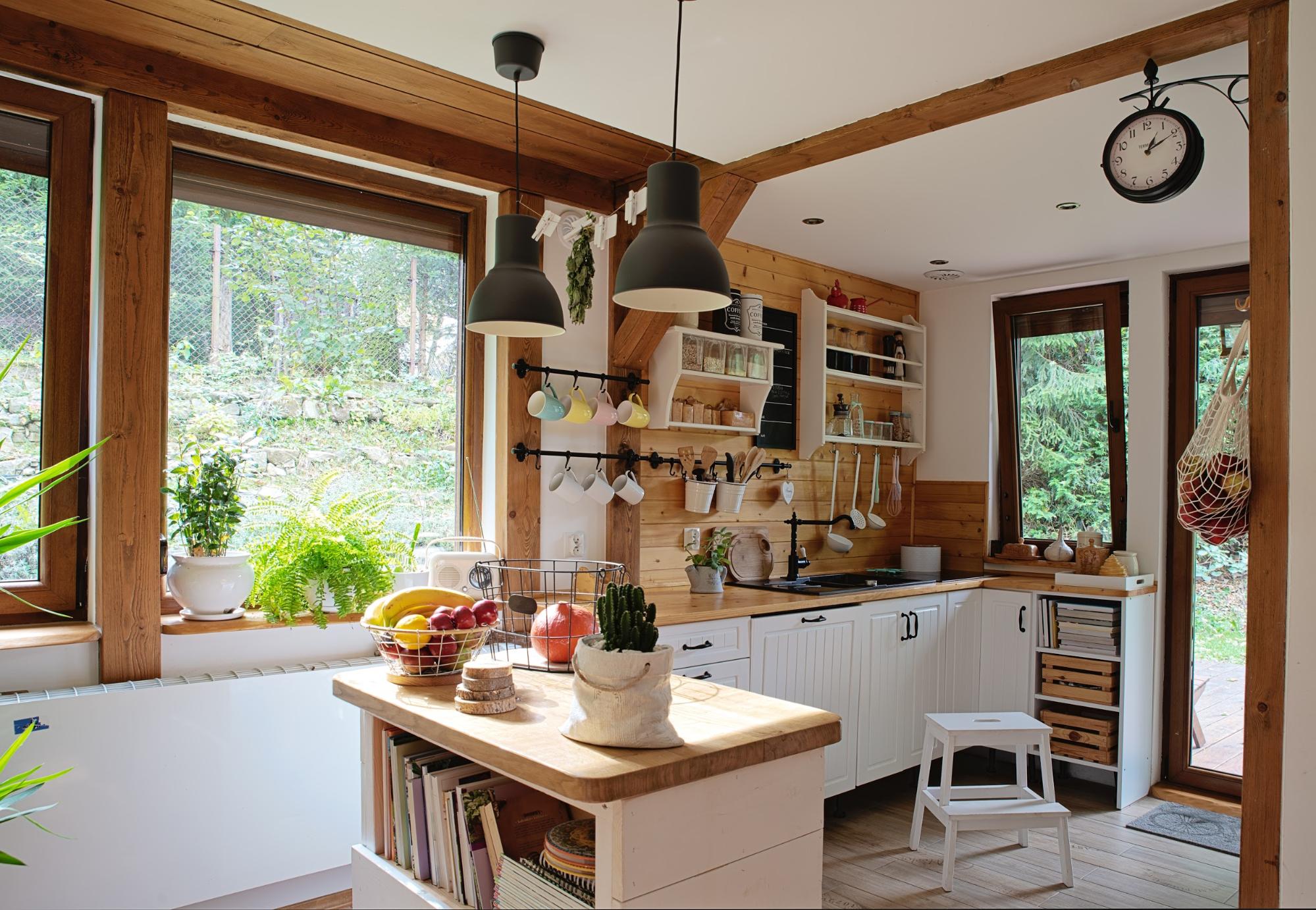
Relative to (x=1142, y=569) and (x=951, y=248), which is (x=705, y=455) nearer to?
(x=951, y=248)

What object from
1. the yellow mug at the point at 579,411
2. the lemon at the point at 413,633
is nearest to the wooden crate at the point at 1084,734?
the yellow mug at the point at 579,411

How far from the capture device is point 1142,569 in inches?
169

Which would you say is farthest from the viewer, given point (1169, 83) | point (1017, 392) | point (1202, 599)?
point (1017, 392)

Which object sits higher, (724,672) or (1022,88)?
(1022,88)

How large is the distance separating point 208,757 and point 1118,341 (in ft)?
13.2

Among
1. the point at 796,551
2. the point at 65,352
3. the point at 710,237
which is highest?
the point at 710,237

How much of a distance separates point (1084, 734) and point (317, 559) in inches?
124

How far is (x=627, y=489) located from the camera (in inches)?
141

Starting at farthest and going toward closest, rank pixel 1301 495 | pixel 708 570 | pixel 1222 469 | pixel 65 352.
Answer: pixel 708 570 < pixel 65 352 < pixel 1222 469 < pixel 1301 495

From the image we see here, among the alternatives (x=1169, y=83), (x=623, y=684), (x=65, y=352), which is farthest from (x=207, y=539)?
(x=1169, y=83)

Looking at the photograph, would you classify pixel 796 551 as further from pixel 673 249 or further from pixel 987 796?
pixel 673 249

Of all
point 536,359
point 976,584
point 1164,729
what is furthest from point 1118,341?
point 536,359

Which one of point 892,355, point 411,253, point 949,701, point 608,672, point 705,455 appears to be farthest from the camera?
point 892,355

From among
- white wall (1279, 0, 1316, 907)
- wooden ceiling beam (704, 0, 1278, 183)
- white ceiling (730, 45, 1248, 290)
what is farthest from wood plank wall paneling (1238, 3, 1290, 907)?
white ceiling (730, 45, 1248, 290)
